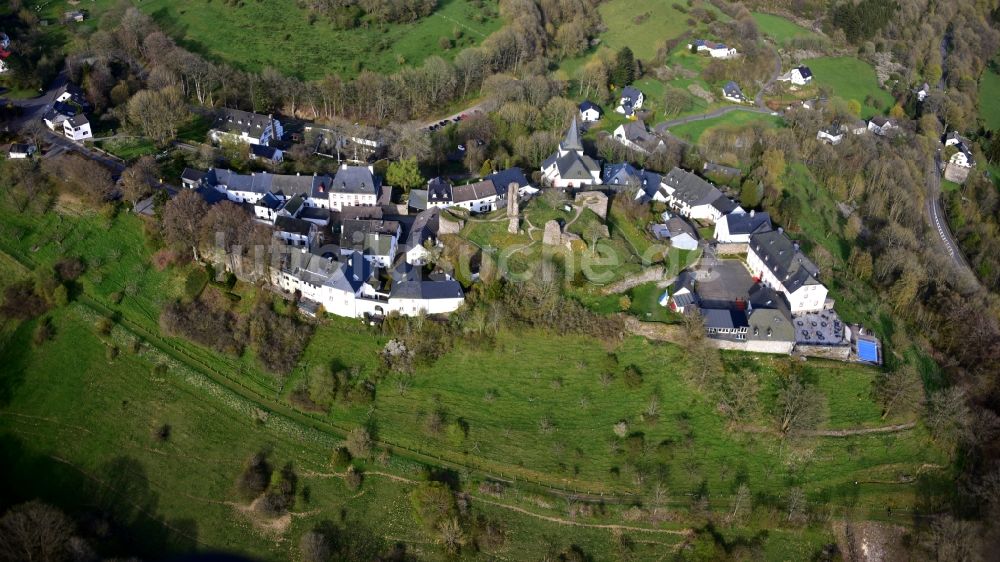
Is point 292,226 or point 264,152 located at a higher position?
point 292,226

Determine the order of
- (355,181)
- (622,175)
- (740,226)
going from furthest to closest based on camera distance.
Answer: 1. (622,175)
2. (355,181)
3. (740,226)

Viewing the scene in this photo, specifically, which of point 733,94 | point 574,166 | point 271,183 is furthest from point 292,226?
point 733,94

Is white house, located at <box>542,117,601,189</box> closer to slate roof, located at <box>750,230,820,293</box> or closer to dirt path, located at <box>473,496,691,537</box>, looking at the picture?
slate roof, located at <box>750,230,820,293</box>

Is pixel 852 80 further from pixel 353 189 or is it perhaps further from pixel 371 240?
pixel 371 240

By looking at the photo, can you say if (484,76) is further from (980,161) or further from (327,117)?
(980,161)

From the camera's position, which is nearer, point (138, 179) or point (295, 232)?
point (295, 232)

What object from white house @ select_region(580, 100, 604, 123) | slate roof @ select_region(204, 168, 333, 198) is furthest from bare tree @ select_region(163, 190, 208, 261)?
white house @ select_region(580, 100, 604, 123)
